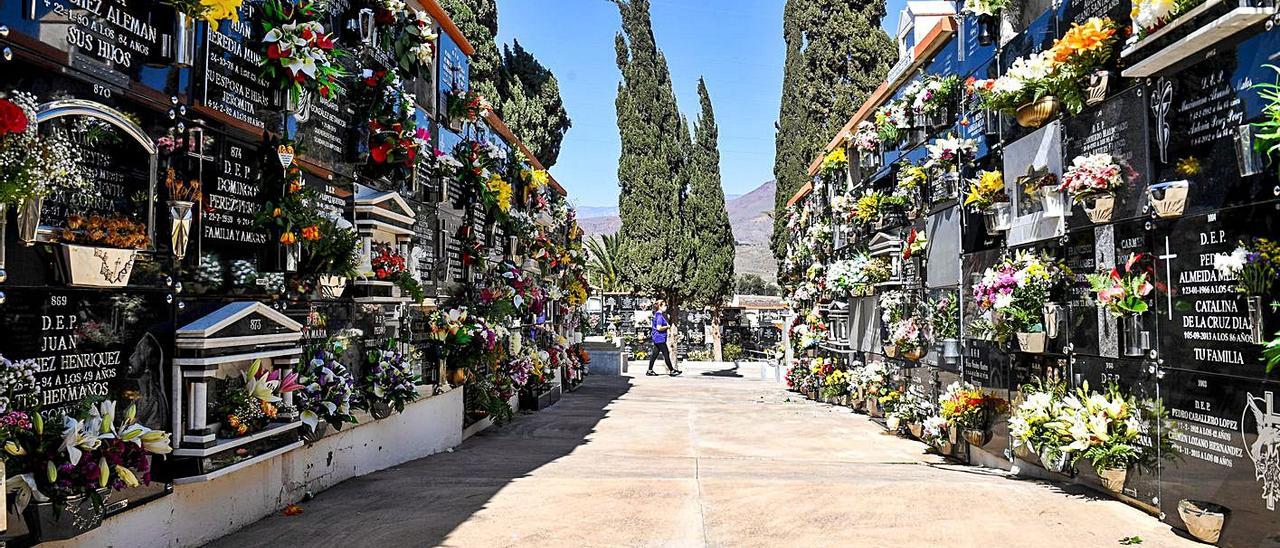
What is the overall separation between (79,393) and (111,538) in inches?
28.1

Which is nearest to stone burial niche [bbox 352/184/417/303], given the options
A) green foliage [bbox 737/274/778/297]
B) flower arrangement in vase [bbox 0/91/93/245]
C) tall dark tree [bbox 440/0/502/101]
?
flower arrangement in vase [bbox 0/91/93/245]

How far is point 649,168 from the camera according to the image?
3011 centimetres

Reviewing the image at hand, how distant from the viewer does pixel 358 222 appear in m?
7.48

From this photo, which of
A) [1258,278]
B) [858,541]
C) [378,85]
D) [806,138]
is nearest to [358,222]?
[378,85]

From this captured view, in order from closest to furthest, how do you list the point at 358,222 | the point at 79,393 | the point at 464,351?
the point at 79,393 < the point at 358,222 < the point at 464,351

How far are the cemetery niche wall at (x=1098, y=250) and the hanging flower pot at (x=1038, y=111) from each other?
15 millimetres

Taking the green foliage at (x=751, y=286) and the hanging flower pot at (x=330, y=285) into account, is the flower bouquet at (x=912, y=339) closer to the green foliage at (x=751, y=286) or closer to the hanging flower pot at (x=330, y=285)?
the hanging flower pot at (x=330, y=285)

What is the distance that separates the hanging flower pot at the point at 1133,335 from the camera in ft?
19.3

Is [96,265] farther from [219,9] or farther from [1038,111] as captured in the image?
[1038,111]

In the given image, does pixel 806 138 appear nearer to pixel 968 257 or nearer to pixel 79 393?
pixel 968 257

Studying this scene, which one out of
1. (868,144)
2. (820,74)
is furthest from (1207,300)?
(820,74)

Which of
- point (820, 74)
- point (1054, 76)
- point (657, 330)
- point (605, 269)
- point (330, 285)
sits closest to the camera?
point (330, 285)

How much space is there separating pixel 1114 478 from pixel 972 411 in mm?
2517

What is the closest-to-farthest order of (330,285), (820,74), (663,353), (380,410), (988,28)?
(330,285)
(380,410)
(988,28)
(663,353)
(820,74)
